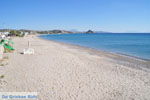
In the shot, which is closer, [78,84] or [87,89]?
[87,89]

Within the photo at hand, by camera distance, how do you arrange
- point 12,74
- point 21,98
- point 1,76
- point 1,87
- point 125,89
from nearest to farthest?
1. point 21,98
2. point 1,87
3. point 125,89
4. point 1,76
5. point 12,74

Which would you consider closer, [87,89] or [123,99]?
[123,99]

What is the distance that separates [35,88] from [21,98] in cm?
82

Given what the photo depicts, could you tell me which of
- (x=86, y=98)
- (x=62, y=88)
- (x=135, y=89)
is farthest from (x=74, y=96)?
(x=135, y=89)

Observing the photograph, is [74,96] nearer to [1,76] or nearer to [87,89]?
[87,89]

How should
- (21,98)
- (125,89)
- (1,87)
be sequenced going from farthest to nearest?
(125,89), (1,87), (21,98)

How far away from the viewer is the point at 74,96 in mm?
5176

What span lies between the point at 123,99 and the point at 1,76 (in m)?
5.07

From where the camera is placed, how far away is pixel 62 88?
19.1 feet

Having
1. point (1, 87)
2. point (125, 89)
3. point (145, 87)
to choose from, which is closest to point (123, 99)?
point (125, 89)

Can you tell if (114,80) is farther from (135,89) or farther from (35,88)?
(35,88)

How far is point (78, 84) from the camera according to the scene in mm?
6301

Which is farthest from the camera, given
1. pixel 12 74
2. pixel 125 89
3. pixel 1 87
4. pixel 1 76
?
pixel 12 74

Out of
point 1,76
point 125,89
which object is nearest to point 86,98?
point 125,89
